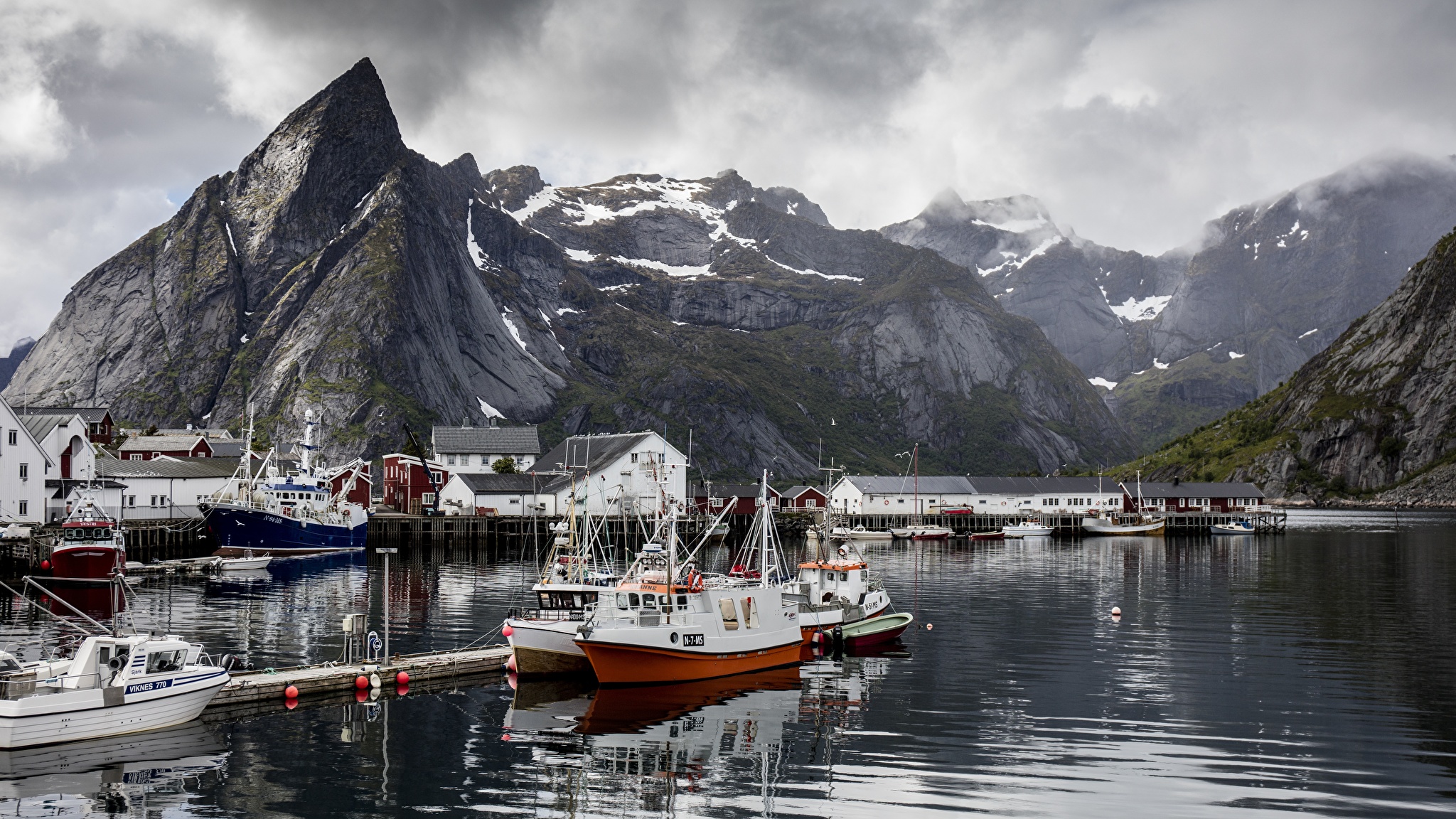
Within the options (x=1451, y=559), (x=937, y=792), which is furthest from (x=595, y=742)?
(x=1451, y=559)

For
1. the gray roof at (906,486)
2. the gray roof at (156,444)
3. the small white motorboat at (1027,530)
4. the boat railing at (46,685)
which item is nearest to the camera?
the boat railing at (46,685)

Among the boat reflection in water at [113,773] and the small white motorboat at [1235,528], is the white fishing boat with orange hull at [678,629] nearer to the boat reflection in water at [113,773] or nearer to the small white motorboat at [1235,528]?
the boat reflection in water at [113,773]

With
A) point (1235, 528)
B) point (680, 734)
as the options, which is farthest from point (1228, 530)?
point (680, 734)

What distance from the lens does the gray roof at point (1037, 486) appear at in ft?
602

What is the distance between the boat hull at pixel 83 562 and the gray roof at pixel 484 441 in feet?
291

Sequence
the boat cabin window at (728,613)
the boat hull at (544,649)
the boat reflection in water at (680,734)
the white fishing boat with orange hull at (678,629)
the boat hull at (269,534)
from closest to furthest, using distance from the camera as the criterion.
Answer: the boat reflection in water at (680,734) < the white fishing boat with orange hull at (678,629) < the boat hull at (544,649) < the boat cabin window at (728,613) < the boat hull at (269,534)

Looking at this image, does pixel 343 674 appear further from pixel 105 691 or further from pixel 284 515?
pixel 284 515

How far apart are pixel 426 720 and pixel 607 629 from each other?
7.67 meters

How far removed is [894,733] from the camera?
114 ft

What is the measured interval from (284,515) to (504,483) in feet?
133

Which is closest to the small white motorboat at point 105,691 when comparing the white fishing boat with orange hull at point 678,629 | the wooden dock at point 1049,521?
the white fishing boat with orange hull at point 678,629

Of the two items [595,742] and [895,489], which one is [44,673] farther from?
[895,489]

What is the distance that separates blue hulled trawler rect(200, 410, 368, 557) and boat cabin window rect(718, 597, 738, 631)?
222ft

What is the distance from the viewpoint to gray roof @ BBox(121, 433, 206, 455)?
472ft
